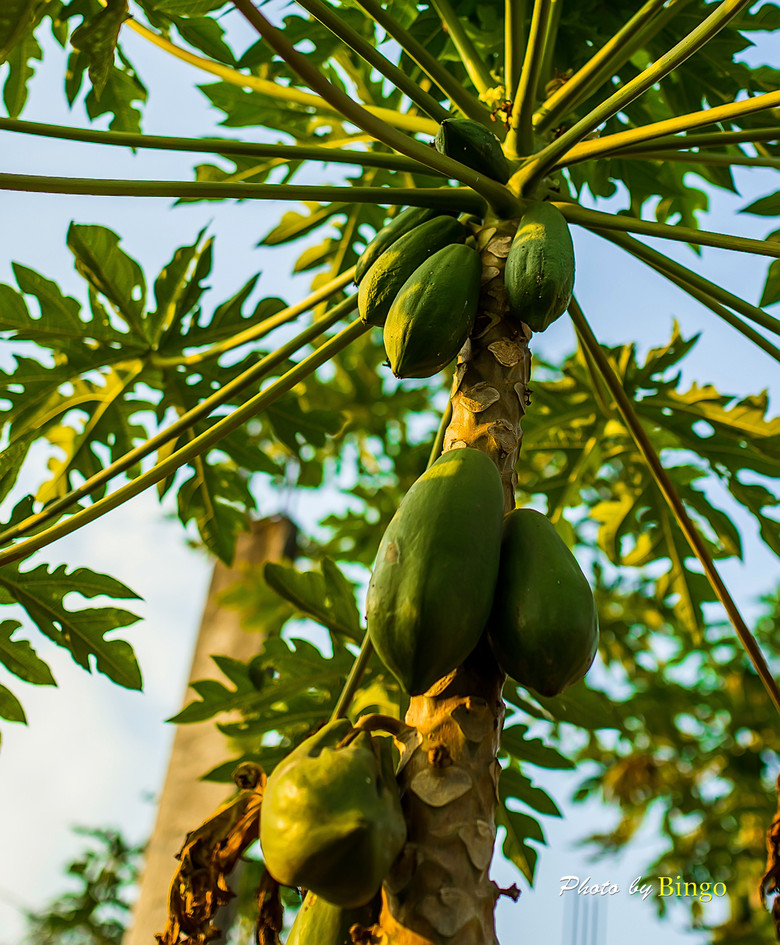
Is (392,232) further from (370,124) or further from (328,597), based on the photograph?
(328,597)

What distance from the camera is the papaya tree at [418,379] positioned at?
1135 millimetres

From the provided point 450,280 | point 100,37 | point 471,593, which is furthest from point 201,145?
point 471,593

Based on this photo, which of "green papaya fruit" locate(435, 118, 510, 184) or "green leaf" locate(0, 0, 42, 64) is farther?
"green papaya fruit" locate(435, 118, 510, 184)

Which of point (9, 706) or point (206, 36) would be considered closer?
point (9, 706)

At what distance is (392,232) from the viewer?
171cm

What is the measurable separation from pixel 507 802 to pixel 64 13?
1.95 metres

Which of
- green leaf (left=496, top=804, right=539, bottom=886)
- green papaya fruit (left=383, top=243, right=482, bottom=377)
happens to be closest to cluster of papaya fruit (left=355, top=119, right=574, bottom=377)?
green papaya fruit (left=383, top=243, right=482, bottom=377)

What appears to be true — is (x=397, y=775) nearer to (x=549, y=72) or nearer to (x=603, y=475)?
(x=549, y=72)

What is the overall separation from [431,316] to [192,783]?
2.71 metres

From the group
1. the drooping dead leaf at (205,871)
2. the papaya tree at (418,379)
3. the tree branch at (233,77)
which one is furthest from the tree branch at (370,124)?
the drooping dead leaf at (205,871)

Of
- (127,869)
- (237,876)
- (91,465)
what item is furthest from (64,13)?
(127,869)

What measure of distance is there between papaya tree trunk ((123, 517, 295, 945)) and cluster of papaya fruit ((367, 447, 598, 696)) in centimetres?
158

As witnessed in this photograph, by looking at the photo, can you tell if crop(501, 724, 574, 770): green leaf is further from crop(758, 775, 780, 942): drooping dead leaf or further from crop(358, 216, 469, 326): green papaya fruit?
crop(358, 216, 469, 326): green papaya fruit

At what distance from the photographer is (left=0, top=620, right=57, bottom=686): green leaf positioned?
6.48 feet
